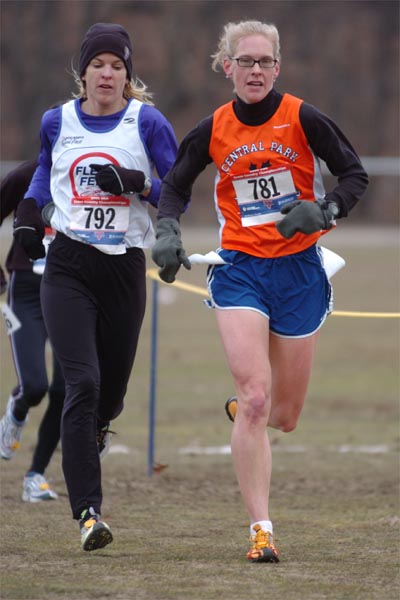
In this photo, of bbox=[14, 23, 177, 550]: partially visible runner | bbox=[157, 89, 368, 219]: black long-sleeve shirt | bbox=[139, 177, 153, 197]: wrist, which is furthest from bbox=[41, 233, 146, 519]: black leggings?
bbox=[157, 89, 368, 219]: black long-sleeve shirt

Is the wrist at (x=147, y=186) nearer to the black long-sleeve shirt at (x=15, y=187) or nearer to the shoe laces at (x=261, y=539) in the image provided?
the shoe laces at (x=261, y=539)

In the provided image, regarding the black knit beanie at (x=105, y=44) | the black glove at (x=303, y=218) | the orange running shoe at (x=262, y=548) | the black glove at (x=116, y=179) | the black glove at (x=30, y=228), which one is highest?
the black knit beanie at (x=105, y=44)

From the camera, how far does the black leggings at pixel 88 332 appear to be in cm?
578

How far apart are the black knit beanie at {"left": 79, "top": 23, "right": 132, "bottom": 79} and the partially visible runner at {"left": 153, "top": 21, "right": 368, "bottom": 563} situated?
47cm

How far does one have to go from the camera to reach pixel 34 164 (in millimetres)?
7789

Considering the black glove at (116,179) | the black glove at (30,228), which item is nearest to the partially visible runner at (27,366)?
the black glove at (30,228)

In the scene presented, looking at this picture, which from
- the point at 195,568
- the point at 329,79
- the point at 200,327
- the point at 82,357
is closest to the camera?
the point at 195,568

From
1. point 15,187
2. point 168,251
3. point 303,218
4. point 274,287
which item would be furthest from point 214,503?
point 303,218

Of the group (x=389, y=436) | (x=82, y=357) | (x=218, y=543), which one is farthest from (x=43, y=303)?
(x=389, y=436)

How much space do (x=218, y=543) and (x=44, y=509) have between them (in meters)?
1.54

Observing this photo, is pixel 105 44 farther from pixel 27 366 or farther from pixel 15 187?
pixel 27 366

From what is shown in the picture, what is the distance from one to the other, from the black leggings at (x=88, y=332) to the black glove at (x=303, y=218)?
2.91ft

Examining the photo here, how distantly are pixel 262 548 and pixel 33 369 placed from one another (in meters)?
2.73

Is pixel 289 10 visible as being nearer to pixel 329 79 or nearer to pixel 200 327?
pixel 329 79
